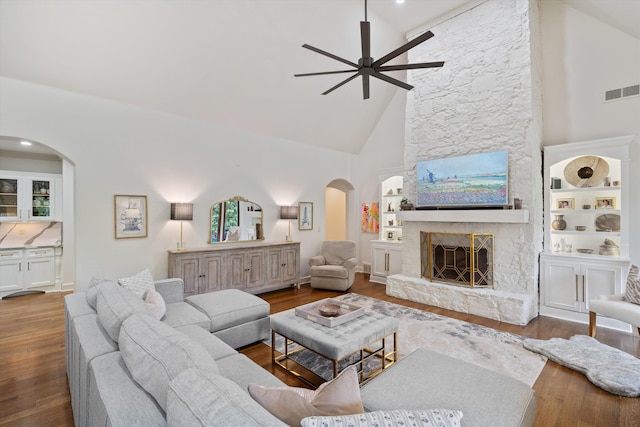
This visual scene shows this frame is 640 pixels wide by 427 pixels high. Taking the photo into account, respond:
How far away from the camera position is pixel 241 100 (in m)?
5.20

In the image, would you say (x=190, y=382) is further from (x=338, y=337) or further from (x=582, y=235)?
(x=582, y=235)

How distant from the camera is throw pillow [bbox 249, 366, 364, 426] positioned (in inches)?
45.3

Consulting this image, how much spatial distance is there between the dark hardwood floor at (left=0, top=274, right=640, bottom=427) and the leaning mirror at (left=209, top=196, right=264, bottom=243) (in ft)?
5.72

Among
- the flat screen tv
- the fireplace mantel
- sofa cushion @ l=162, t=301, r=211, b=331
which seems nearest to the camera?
sofa cushion @ l=162, t=301, r=211, b=331

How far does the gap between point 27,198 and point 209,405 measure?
7210mm

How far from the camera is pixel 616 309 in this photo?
10.8 ft

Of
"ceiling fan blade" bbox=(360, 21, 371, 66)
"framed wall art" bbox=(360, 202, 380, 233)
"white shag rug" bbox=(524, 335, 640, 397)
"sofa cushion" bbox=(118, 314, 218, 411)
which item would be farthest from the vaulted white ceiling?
"white shag rug" bbox=(524, 335, 640, 397)

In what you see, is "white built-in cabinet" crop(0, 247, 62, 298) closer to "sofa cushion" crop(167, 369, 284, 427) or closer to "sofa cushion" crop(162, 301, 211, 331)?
"sofa cushion" crop(162, 301, 211, 331)

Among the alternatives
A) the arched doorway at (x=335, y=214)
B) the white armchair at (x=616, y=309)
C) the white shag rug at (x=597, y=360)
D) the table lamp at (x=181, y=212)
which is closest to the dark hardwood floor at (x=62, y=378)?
the white shag rug at (x=597, y=360)

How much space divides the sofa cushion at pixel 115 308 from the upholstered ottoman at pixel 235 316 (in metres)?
1.08

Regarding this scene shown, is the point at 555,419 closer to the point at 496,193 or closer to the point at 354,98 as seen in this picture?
the point at 496,193

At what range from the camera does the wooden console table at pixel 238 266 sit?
4.76m

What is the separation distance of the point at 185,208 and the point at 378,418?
4597 mm

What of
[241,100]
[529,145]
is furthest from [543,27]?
[241,100]
